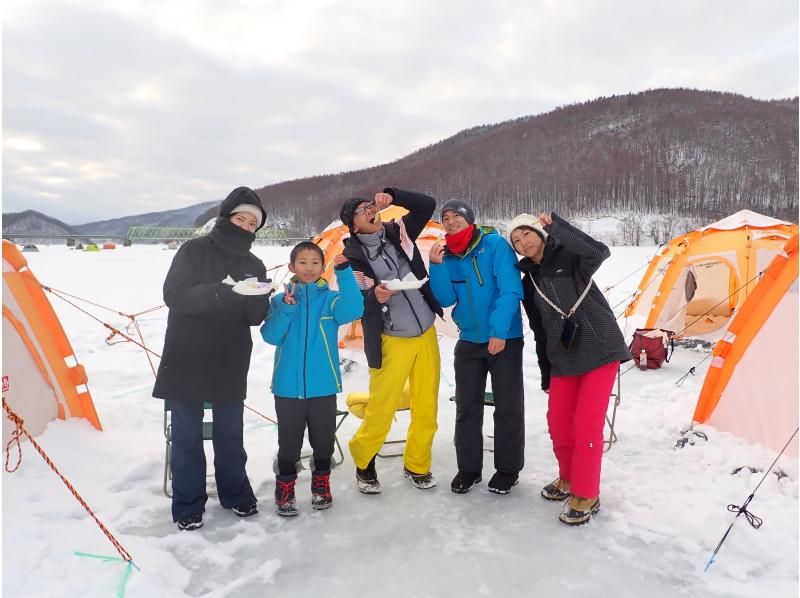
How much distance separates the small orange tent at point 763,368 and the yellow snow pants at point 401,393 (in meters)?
2.53

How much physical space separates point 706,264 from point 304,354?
917cm

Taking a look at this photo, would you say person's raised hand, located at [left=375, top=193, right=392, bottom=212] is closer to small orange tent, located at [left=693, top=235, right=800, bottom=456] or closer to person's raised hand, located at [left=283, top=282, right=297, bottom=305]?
person's raised hand, located at [left=283, top=282, right=297, bottom=305]

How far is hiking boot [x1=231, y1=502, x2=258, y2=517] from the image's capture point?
10.2 feet

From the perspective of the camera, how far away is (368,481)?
350 cm

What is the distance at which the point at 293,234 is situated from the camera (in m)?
55.3

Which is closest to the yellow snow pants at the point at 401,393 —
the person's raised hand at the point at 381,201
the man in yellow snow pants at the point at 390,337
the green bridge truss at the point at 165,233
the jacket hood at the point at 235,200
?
the man in yellow snow pants at the point at 390,337

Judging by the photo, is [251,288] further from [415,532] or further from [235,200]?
[415,532]

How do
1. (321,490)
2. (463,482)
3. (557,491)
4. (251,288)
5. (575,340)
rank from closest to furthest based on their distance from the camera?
(251,288) < (575,340) < (321,490) < (557,491) < (463,482)

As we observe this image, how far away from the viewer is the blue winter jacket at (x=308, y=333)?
10.2ft

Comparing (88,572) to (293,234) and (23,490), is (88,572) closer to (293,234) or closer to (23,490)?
(23,490)

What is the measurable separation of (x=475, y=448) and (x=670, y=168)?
63639mm

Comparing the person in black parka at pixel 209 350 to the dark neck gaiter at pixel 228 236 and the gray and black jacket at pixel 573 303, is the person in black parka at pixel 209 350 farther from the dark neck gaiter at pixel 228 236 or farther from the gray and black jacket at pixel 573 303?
the gray and black jacket at pixel 573 303

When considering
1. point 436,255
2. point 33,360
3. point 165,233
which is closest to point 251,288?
point 436,255

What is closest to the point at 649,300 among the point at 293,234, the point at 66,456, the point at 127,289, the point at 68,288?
the point at 66,456
